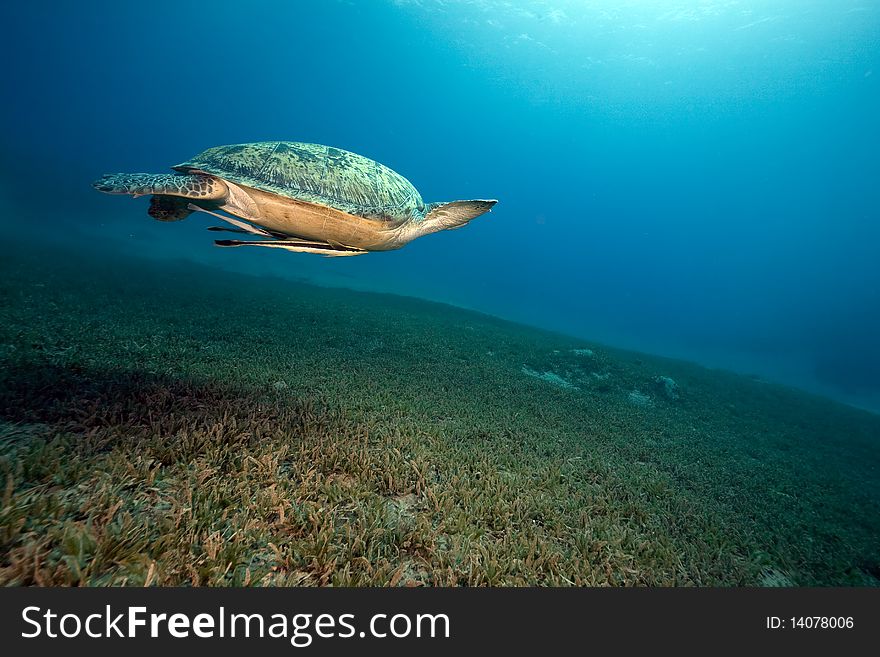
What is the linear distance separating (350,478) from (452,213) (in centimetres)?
391

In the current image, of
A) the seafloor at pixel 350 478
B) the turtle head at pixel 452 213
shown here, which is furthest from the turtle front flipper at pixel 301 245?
the seafloor at pixel 350 478

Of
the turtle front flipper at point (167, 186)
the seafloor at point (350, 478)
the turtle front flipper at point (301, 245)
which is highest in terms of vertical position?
the turtle front flipper at point (167, 186)

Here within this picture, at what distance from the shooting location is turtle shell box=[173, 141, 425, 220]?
3.61 m

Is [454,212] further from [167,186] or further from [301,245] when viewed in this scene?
[167,186]

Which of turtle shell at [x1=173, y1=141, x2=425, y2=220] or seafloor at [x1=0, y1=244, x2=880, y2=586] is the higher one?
turtle shell at [x1=173, y1=141, x2=425, y2=220]

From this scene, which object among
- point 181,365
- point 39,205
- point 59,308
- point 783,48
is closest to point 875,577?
point 181,365

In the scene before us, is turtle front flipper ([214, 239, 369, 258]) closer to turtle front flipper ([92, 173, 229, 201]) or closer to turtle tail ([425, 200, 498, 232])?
turtle front flipper ([92, 173, 229, 201])

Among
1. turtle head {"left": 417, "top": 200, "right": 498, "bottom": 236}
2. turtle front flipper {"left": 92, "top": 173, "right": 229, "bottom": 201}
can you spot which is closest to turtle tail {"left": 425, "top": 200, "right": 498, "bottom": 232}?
turtle head {"left": 417, "top": 200, "right": 498, "bottom": 236}

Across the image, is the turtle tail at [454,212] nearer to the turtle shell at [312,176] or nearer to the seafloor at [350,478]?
the turtle shell at [312,176]

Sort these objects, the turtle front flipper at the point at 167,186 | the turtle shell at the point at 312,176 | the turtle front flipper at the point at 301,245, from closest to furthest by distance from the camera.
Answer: the turtle front flipper at the point at 167,186 → the turtle front flipper at the point at 301,245 → the turtle shell at the point at 312,176

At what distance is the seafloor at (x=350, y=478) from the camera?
8.86 ft

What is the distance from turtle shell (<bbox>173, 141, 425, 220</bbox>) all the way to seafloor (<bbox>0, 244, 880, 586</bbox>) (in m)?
3.19

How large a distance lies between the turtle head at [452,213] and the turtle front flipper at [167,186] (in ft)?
8.17

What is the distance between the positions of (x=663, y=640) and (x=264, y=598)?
3.54 m
